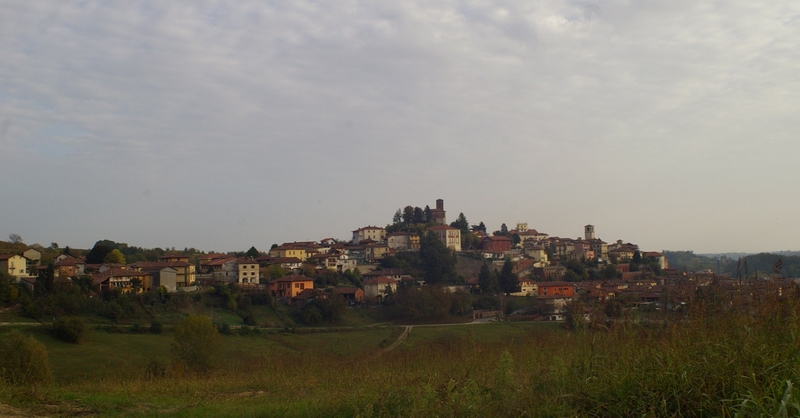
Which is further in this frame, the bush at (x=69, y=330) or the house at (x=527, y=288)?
the house at (x=527, y=288)

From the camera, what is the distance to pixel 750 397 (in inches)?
148

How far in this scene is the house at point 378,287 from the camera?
195ft

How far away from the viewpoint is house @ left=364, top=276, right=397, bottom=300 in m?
59.6

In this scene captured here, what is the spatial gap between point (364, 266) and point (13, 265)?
1511 inches

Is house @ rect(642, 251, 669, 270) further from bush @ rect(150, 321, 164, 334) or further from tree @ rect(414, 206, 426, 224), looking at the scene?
bush @ rect(150, 321, 164, 334)

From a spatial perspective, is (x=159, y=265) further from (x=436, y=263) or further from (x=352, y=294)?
Answer: (x=436, y=263)

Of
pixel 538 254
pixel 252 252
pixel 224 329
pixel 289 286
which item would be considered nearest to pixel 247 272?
pixel 289 286

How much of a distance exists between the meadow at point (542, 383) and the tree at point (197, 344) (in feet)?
31.5

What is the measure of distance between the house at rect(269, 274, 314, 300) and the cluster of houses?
9cm

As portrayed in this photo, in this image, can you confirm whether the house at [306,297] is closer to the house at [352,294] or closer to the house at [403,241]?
the house at [352,294]

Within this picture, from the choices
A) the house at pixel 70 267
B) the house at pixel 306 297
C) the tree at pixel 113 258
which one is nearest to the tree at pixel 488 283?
the house at pixel 306 297

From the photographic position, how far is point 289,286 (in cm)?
5675

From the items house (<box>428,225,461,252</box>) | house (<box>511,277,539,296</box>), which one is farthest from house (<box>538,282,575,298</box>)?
house (<box>428,225,461,252</box>)


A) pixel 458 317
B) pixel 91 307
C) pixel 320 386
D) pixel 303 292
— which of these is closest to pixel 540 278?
pixel 458 317
